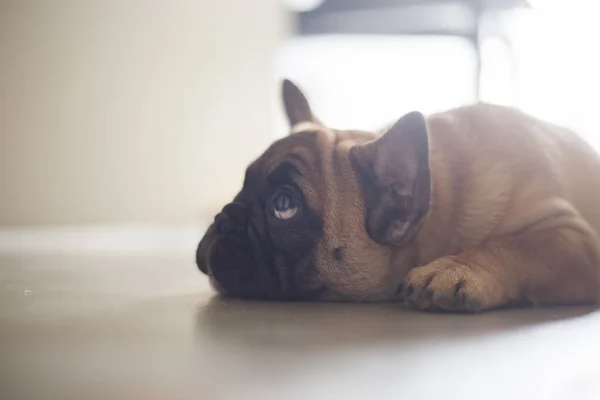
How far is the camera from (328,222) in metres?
1.38

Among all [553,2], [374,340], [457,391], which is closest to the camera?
[457,391]

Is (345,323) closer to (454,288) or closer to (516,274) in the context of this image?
(454,288)

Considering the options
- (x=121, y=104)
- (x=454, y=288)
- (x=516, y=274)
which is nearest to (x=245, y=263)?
(x=454, y=288)

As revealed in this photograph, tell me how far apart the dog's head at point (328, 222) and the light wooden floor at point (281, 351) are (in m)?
0.06

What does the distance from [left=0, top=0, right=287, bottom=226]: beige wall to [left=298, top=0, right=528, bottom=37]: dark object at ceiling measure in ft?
1.33

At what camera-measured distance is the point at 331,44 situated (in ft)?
11.9

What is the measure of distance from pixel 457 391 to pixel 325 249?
603 mm

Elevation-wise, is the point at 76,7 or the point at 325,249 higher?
the point at 76,7

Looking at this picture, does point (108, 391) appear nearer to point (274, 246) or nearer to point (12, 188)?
point (274, 246)

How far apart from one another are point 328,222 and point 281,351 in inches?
16.3

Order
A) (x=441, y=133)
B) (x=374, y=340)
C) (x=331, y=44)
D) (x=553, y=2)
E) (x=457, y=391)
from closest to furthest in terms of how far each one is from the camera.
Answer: (x=457, y=391) < (x=374, y=340) < (x=441, y=133) < (x=553, y=2) < (x=331, y=44)

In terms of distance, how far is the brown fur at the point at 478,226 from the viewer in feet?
4.38

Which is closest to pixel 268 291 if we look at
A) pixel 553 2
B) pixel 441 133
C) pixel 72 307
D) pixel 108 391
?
pixel 72 307

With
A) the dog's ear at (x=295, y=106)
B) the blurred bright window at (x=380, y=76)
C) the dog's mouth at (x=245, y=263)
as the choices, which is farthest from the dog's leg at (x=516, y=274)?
the blurred bright window at (x=380, y=76)
